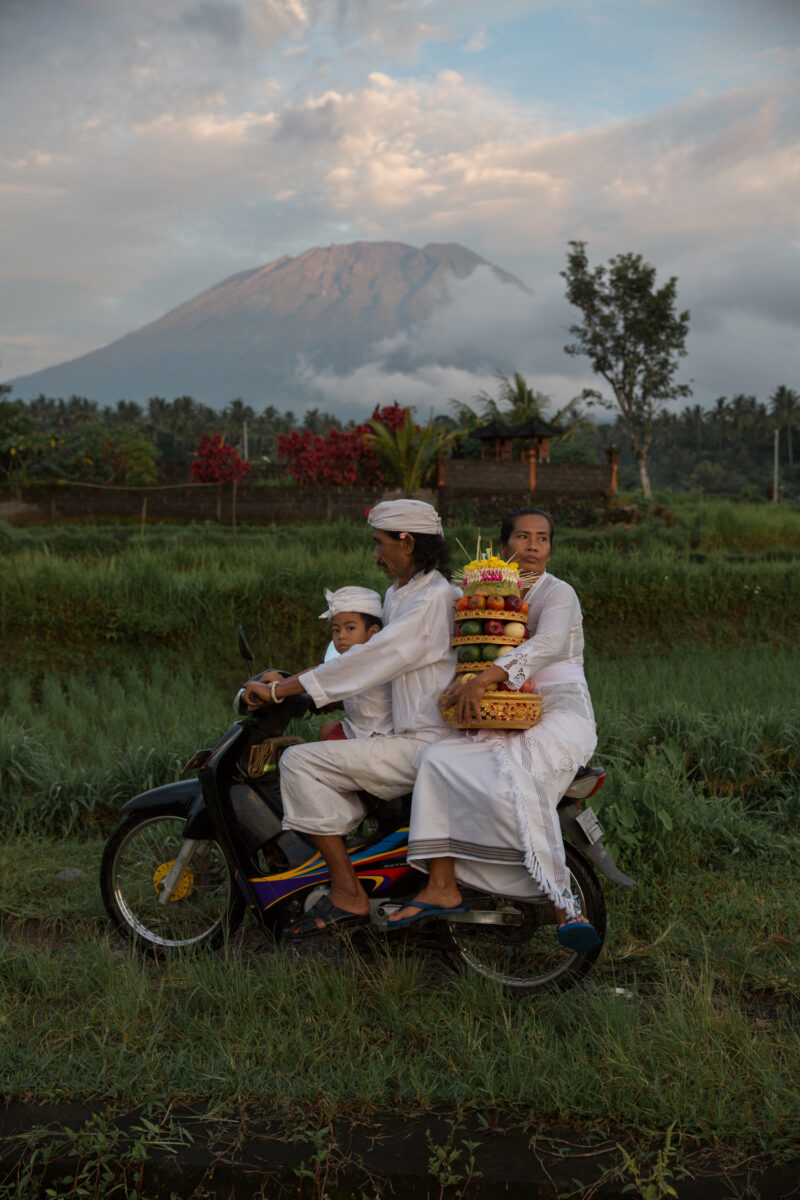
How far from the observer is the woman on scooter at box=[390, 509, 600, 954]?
2.95m

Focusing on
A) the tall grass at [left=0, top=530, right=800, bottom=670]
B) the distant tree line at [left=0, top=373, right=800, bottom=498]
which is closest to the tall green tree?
the distant tree line at [left=0, top=373, right=800, bottom=498]

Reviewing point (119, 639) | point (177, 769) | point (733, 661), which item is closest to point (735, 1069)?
point (177, 769)

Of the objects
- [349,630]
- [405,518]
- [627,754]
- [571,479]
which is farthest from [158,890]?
[571,479]

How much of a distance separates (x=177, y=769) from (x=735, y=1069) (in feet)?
11.4

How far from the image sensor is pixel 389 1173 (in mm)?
2189

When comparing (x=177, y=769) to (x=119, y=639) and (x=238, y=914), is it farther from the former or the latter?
(x=119, y=639)

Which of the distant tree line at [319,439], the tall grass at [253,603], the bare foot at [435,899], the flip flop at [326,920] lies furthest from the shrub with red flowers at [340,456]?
the bare foot at [435,899]

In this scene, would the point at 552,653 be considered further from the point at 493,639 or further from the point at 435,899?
the point at 435,899

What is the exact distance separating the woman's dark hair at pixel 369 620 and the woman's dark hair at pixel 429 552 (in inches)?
9.2

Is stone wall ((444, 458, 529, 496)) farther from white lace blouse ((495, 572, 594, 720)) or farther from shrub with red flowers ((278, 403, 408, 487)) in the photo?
white lace blouse ((495, 572, 594, 720))

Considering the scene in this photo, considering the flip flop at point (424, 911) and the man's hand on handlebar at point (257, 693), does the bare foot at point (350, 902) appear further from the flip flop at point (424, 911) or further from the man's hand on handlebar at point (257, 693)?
the man's hand on handlebar at point (257, 693)

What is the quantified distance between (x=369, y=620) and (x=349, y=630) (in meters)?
0.09

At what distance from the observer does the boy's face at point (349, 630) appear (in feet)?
11.1

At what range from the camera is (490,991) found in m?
3.02
